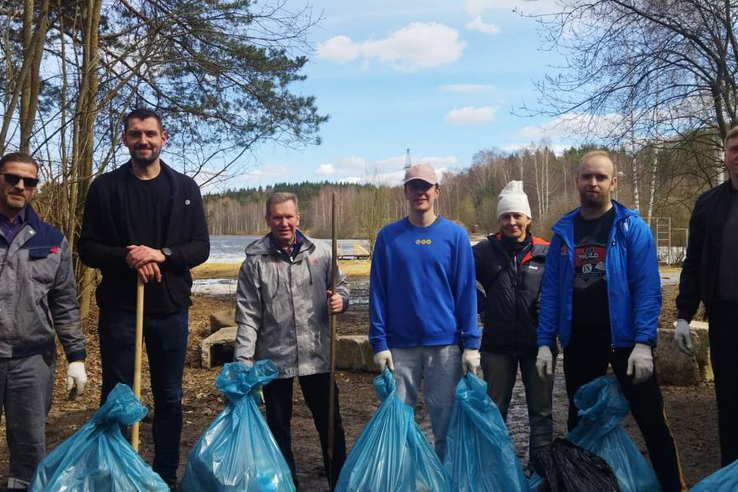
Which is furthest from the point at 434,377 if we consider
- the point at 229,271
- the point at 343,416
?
the point at 229,271

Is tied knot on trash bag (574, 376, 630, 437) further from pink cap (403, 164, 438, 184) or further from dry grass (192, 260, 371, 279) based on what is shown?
dry grass (192, 260, 371, 279)

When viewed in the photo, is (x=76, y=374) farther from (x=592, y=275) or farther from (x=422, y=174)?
(x=592, y=275)

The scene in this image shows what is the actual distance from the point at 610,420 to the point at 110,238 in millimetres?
2531

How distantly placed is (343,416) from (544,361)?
243 centimetres

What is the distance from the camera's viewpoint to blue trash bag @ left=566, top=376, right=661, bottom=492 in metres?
2.88

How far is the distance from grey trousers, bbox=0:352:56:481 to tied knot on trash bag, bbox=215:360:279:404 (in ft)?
2.50

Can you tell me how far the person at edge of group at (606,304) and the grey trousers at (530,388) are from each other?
15 centimetres

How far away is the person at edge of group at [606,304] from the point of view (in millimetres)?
2932

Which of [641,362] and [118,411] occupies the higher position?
[641,362]

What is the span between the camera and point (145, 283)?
122 inches

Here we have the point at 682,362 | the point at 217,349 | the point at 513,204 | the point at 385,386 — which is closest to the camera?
the point at 385,386

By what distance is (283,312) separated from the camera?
326cm

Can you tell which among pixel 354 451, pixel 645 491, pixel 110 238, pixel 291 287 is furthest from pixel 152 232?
pixel 645 491

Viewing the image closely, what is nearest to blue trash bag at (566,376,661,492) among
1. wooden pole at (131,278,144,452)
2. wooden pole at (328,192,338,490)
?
wooden pole at (328,192,338,490)
